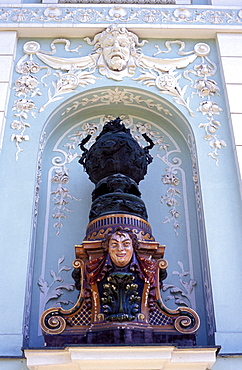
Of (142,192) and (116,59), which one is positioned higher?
(116,59)

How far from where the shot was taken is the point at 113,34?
7.08 m

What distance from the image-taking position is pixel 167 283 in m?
5.78

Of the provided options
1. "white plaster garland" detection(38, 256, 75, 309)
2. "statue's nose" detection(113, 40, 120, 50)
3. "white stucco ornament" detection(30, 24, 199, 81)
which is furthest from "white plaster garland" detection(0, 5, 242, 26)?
"white plaster garland" detection(38, 256, 75, 309)

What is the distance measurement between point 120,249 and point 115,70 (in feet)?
9.32

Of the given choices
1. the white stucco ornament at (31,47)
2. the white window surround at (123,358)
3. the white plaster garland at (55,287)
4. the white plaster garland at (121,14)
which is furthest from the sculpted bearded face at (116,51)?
the white window surround at (123,358)

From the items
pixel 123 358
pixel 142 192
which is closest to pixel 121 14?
pixel 142 192

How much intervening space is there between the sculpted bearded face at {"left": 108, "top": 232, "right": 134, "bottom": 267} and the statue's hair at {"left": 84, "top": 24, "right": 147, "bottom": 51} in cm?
307

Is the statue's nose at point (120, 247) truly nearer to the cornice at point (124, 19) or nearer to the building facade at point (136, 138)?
the building facade at point (136, 138)

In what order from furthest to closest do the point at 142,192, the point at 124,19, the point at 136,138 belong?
1. the point at 124,19
2. the point at 136,138
3. the point at 142,192

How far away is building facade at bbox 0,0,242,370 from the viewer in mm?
5176

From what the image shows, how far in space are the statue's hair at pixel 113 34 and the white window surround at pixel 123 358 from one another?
13.1 ft

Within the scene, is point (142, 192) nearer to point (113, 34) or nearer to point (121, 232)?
point (121, 232)

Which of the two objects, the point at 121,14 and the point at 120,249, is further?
the point at 121,14

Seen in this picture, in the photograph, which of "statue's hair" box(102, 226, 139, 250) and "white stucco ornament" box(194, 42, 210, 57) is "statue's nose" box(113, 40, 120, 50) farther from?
"statue's hair" box(102, 226, 139, 250)
